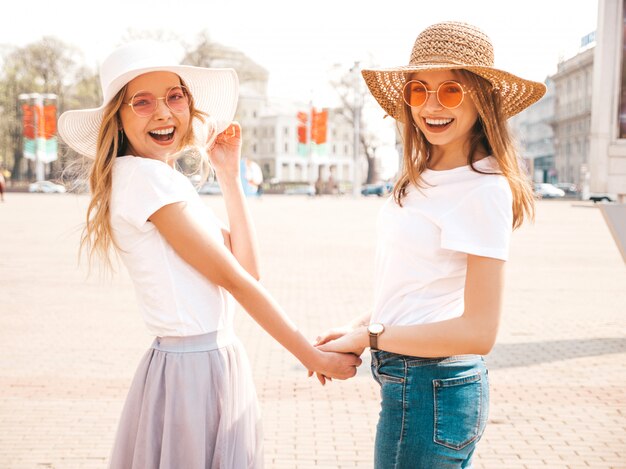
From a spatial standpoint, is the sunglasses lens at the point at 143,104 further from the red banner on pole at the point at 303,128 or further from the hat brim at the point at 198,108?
the red banner on pole at the point at 303,128

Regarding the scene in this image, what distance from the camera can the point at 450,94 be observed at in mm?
2031

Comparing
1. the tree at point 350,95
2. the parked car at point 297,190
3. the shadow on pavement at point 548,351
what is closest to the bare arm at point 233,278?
the shadow on pavement at point 548,351

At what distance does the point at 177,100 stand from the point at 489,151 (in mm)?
930

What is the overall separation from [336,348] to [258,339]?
17.0ft

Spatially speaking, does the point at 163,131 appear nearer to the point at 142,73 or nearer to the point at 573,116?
the point at 142,73

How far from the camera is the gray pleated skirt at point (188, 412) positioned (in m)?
2.13

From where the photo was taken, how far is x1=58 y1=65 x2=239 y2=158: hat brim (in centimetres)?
237

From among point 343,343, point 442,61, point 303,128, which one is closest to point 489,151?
point 442,61

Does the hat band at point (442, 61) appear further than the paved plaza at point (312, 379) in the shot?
No

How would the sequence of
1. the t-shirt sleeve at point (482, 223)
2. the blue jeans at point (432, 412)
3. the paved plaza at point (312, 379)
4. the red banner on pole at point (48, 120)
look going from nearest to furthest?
the t-shirt sleeve at point (482, 223) < the blue jeans at point (432, 412) < the paved plaza at point (312, 379) < the red banner on pole at point (48, 120)

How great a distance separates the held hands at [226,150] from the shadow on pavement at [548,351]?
4278 mm

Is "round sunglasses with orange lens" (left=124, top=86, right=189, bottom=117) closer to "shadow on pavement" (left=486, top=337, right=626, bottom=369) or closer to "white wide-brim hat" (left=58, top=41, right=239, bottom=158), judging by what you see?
"white wide-brim hat" (left=58, top=41, right=239, bottom=158)

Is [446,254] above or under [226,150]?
under

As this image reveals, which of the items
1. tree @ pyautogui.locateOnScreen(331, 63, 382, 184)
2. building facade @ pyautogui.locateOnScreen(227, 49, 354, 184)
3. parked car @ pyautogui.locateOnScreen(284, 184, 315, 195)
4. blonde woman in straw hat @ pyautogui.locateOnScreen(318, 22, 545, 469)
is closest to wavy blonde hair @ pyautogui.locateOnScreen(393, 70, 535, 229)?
blonde woman in straw hat @ pyautogui.locateOnScreen(318, 22, 545, 469)
